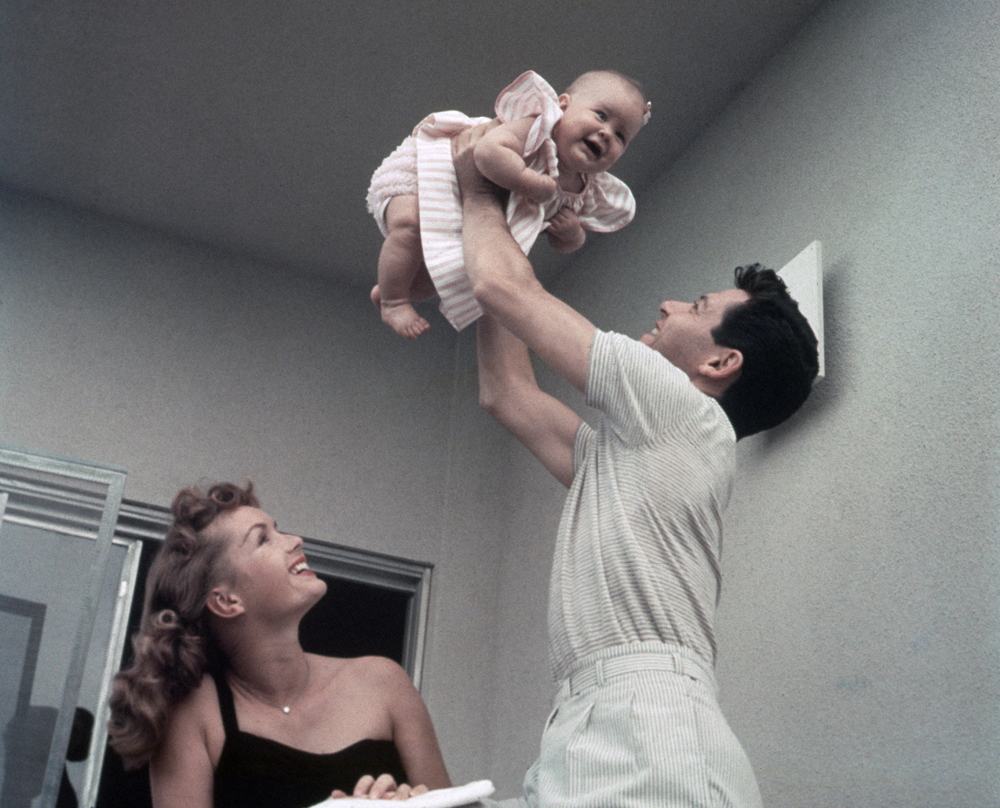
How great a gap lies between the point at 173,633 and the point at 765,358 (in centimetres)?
121

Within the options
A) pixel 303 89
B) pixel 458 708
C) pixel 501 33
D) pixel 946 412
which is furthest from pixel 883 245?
pixel 458 708

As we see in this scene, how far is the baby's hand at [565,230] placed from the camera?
2.16m

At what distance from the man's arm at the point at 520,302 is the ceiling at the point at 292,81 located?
131cm

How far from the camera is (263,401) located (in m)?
3.71

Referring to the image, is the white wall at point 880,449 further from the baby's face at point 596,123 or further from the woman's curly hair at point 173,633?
the woman's curly hair at point 173,633

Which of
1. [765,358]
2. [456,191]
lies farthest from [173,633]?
[765,358]

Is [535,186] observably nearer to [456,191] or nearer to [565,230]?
[456,191]

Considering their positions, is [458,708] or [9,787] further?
[458,708]

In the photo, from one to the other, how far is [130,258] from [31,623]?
1854 mm

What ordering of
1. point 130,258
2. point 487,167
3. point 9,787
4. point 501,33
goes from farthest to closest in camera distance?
1. point 130,258
2. point 501,33
3. point 9,787
4. point 487,167

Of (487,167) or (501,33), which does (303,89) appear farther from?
(487,167)

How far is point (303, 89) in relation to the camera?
3.25 metres

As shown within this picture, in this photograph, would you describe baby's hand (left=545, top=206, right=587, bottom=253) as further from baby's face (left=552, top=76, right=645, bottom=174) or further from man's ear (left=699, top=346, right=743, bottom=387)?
man's ear (left=699, top=346, right=743, bottom=387)

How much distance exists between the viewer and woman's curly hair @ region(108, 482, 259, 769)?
2109mm
